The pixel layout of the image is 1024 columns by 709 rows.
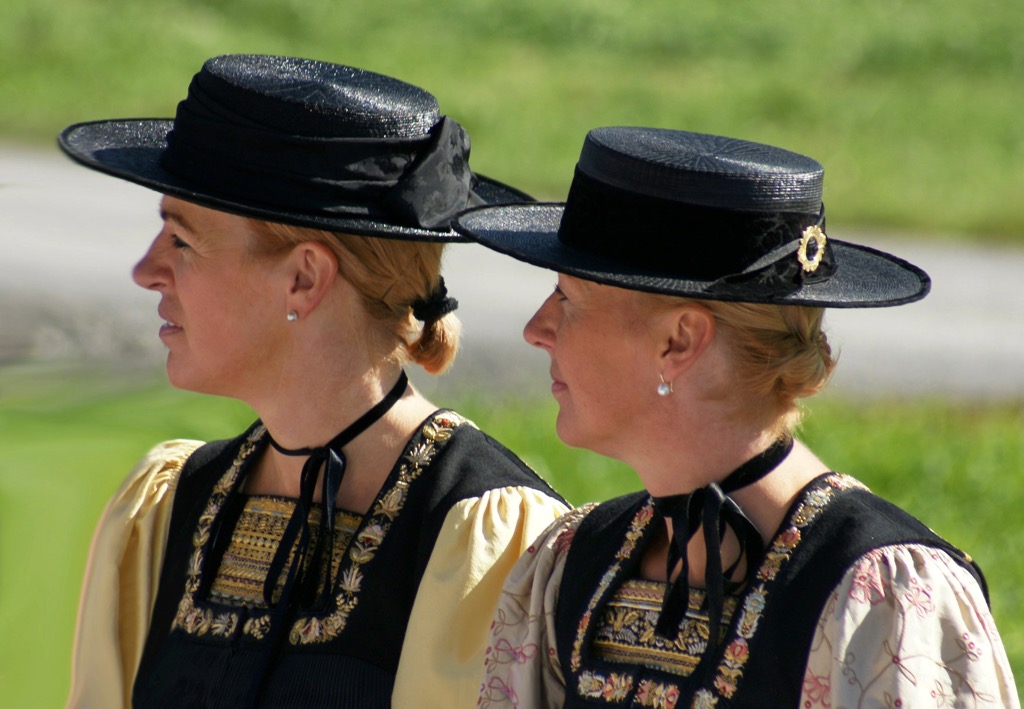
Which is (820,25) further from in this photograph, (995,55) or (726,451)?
(726,451)

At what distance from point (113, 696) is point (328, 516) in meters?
0.64

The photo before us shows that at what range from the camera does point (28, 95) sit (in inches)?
488

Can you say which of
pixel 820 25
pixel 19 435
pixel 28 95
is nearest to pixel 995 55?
pixel 820 25

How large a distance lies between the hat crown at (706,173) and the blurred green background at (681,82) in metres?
3.77

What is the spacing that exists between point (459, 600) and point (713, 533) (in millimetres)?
524

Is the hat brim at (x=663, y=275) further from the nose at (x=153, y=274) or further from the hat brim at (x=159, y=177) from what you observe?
the nose at (x=153, y=274)

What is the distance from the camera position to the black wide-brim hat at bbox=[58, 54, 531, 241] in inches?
103

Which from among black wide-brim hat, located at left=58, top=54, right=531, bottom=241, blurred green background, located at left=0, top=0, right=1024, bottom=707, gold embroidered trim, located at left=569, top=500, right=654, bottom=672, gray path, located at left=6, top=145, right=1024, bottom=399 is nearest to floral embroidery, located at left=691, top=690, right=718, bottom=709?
gold embroidered trim, located at left=569, top=500, right=654, bottom=672

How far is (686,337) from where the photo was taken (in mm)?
2275

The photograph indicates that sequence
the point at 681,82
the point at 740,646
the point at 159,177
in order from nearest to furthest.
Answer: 1. the point at 740,646
2. the point at 159,177
3. the point at 681,82

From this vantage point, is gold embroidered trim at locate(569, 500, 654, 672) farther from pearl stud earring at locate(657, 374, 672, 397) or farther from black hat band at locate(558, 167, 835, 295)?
black hat band at locate(558, 167, 835, 295)

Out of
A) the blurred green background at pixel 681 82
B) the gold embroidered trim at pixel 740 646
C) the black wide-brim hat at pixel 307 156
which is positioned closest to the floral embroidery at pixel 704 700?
the gold embroidered trim at pixel 740 646

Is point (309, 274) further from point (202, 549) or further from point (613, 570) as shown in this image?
point (613, 570)

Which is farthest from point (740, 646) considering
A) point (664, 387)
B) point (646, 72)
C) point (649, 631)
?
point (646, 72)
